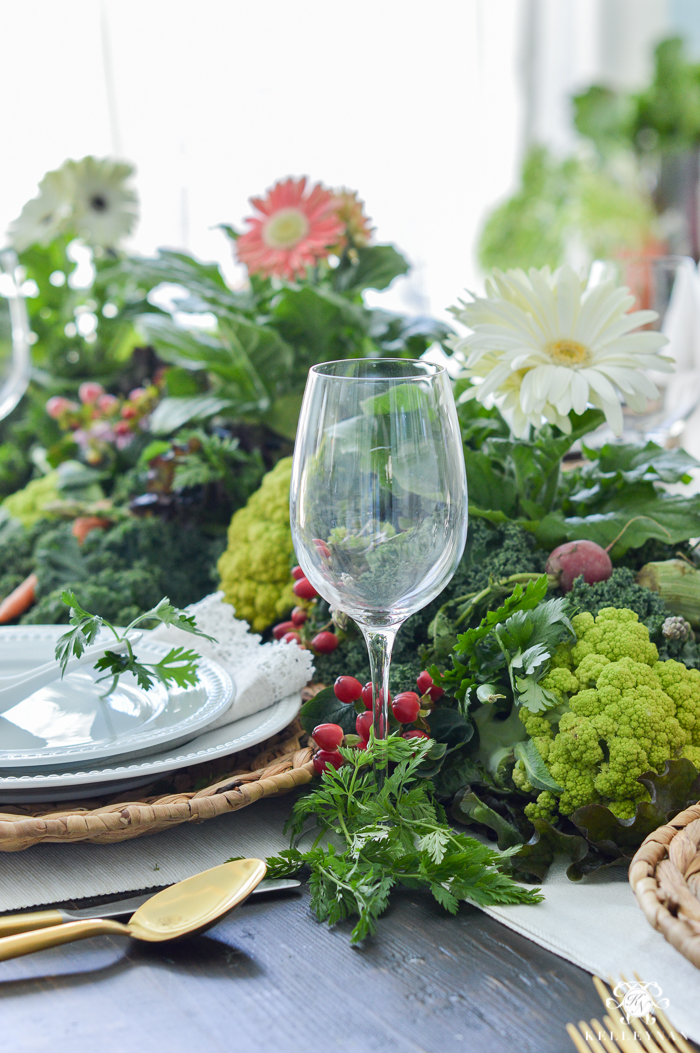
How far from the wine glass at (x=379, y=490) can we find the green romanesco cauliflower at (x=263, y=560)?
0.29 m

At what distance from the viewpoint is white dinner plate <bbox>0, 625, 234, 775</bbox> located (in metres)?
0.50

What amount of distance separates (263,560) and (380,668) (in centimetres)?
30

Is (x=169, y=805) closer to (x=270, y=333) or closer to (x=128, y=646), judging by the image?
(x=128, y=646)

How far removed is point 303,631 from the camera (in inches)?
26.4

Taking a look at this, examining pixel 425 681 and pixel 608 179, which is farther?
pixel 608 179

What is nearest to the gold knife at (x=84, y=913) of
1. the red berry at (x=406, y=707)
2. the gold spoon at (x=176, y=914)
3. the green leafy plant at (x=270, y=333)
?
the gold spoon at (x=176, y=914)

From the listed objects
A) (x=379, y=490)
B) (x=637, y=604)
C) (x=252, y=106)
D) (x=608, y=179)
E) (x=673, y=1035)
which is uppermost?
(x=252, y=106)

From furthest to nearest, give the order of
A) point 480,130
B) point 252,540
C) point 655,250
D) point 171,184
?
point 480,130 < point 655,250 < point 171,184 < point 252,540

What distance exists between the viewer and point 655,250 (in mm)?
2898

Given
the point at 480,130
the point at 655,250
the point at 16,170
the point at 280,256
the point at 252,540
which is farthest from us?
the point at 480,130

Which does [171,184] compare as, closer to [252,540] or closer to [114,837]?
[252,540]

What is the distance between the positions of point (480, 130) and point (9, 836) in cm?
329

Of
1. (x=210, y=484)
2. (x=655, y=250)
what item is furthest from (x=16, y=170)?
(x=655, y=250)

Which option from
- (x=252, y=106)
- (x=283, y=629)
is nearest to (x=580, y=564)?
(x=283, y=629)
